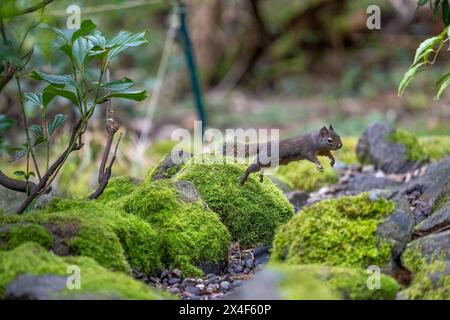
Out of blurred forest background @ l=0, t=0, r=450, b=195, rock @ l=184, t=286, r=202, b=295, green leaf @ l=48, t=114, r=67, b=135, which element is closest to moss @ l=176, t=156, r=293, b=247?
rock @ l=184, t=286, r=202, b=295

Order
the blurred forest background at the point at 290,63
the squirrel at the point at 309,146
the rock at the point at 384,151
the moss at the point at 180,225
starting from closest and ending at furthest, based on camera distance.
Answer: the moss at the point at 180,225, the squirrel at the point at 309,146, the rock at the point at 384,151, the blurred forest background at the point at 290,63

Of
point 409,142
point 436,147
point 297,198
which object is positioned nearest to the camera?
point 297,198

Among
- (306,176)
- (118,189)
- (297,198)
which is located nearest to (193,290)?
(118,189)

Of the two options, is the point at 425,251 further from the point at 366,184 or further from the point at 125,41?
the point at 366,184

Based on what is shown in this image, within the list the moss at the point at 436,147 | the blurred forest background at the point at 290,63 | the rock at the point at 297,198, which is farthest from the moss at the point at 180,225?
the blurred forest background at the point at 290,63

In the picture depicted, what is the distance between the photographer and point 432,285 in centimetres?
229

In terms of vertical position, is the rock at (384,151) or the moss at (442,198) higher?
the rock at (384,151)

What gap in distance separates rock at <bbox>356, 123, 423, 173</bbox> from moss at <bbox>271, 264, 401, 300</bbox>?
2509mm

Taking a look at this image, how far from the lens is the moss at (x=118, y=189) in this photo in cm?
361

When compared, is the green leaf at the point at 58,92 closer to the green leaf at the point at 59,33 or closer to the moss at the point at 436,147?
the green leaf at the point at 59,33

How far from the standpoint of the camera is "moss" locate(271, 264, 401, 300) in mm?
2225

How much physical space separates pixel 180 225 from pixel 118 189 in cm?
81

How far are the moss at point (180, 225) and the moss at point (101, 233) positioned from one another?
0.08 metres
